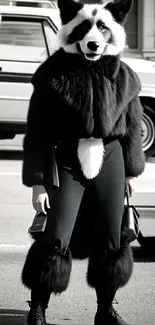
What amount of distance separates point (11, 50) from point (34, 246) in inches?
279

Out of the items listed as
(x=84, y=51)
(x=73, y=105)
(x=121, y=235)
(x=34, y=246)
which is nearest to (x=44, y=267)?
(x=34, y=246)

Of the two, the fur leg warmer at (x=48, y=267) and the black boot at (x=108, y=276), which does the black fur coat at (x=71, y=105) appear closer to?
the fur leg warmer at (x=48, y=267)

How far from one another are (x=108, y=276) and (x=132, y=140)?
2.41 ft

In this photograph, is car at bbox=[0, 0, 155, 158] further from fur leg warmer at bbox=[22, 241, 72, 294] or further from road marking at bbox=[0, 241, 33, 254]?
fur leg warmer at bbox=[22, 241, 72, 294]

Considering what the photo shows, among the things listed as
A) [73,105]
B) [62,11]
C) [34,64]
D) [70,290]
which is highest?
[62,11]

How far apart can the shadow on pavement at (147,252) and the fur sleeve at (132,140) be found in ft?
6.92

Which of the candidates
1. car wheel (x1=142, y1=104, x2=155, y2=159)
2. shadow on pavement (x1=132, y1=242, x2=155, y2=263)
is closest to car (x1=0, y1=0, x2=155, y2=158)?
car wheel (x1=142, y1=104, x2=155, y2=159)

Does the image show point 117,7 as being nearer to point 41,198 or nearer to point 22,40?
point 41,198

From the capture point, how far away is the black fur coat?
4.36 metres

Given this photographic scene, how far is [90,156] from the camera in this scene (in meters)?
4.45

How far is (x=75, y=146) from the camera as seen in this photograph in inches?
177

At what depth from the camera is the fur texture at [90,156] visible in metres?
4.45

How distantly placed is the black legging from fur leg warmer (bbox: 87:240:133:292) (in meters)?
0.05

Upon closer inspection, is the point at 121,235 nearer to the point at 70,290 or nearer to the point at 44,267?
the point at 44,267
